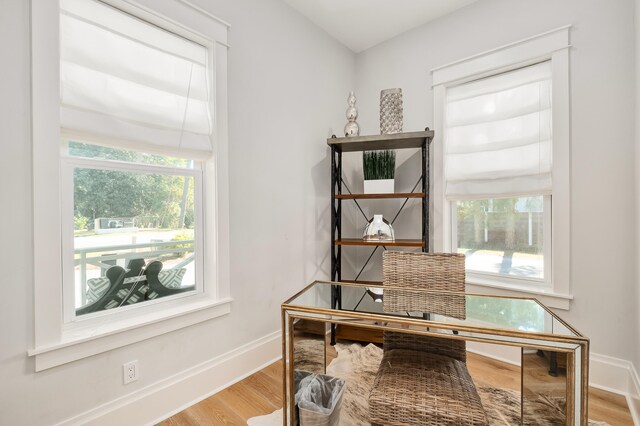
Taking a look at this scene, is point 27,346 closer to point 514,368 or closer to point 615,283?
point 514,368

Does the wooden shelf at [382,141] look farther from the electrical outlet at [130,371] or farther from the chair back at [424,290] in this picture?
the electrical outlet at [130,371]

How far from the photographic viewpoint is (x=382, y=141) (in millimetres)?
2406

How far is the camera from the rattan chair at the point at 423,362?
3.64 ft

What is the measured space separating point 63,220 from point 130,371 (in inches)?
32.4

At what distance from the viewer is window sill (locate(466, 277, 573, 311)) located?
6.68 feet

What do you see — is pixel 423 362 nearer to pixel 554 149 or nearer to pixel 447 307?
pixel 447 307

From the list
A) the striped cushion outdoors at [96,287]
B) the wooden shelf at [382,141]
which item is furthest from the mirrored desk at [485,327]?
the wooden shelf at [382,141]

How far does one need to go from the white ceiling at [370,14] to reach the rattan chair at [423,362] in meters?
2.05

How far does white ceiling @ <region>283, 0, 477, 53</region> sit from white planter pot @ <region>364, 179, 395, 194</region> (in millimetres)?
1389

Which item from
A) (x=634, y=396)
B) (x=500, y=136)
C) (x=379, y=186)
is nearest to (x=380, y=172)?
(x=379, y=186)

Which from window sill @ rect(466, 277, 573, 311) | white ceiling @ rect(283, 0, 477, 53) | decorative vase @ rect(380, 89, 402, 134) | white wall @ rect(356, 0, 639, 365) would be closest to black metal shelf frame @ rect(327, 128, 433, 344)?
decorative vase @ rect(380, 89, 402, 134)

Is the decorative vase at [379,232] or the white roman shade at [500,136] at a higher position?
the white roman shade at [500,136]

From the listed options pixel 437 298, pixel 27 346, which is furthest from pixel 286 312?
pixel 27 346

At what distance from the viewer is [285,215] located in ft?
7.94
